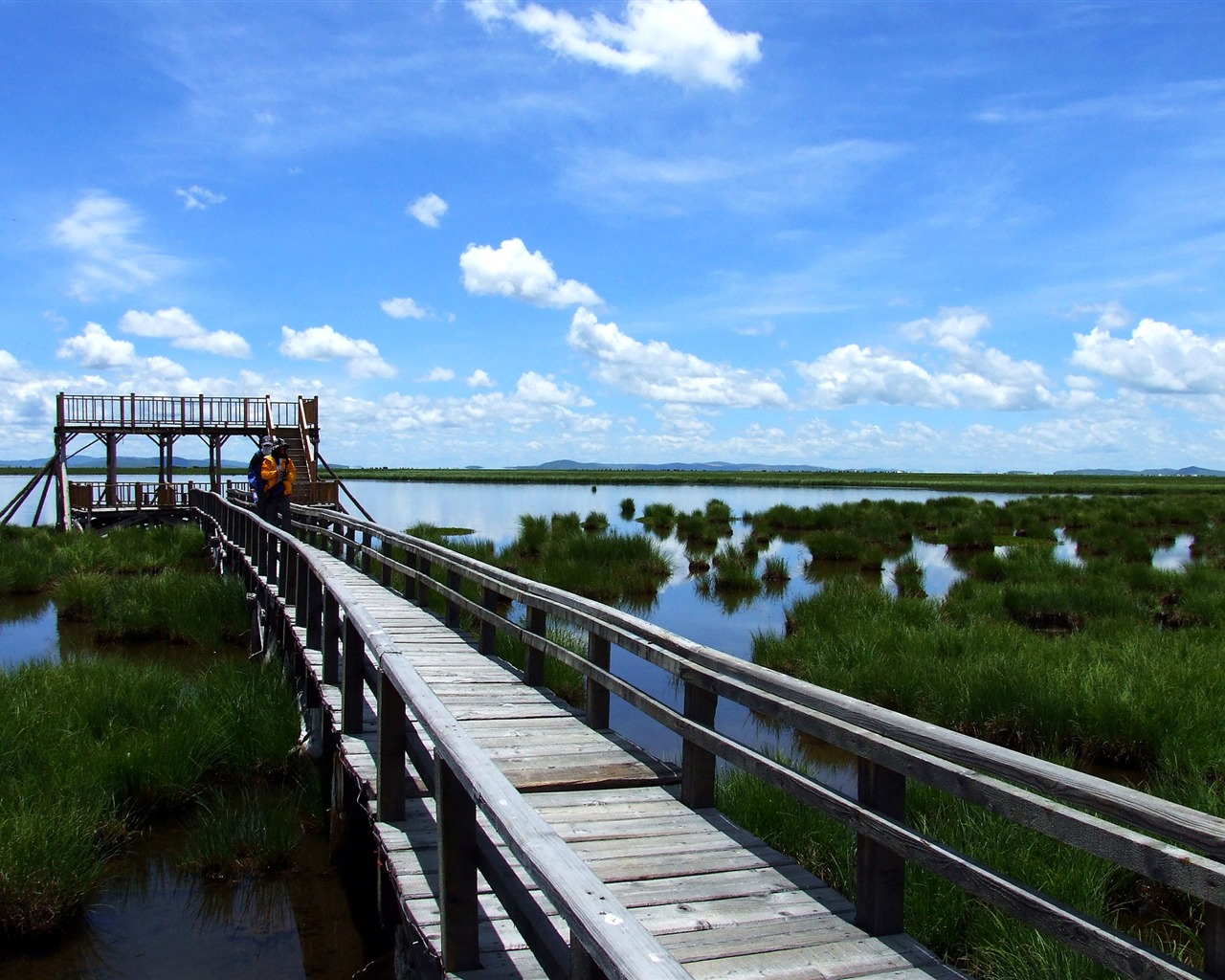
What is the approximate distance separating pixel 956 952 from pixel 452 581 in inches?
266

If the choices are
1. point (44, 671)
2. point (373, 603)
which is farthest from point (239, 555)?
point (44, 671)

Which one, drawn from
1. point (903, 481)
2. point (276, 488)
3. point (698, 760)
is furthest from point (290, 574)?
point (903, 481)

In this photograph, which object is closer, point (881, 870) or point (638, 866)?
point (881, 870)

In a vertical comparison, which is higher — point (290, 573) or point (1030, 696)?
point (290, 573)

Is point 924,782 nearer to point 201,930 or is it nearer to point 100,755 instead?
point 201,930

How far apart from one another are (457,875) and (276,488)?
47.0 feet

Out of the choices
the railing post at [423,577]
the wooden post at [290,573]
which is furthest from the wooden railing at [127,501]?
the railing post at [423,577]

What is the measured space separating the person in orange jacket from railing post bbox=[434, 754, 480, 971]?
13907 mm

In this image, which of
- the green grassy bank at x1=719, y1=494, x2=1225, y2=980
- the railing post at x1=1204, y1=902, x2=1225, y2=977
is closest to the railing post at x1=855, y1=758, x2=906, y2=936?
the green grassy bank at x1=719, y1=494, x2=1225, y2=980

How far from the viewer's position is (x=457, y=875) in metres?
3.30

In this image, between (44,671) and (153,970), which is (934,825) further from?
(44,671)

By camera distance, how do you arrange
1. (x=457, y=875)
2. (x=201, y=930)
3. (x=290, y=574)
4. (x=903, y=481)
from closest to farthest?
(x=457, y=875)
(x=201, y=930)
(x=290, y=574)
(x=903, y=481)

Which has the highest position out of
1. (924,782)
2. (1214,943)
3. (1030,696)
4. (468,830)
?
(924,782)

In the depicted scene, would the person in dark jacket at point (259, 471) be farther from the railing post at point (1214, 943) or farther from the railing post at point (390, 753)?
the railing post at point (1214, 943)
